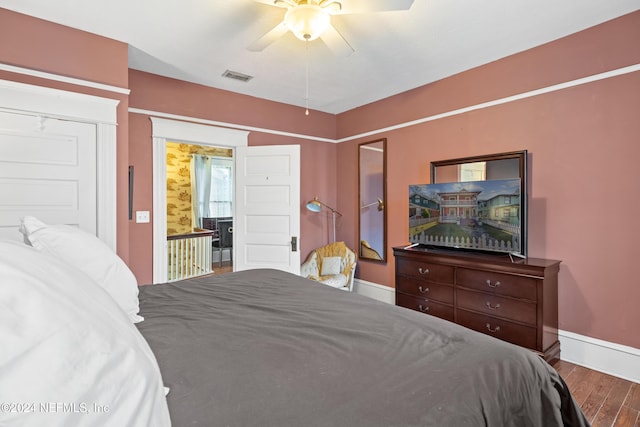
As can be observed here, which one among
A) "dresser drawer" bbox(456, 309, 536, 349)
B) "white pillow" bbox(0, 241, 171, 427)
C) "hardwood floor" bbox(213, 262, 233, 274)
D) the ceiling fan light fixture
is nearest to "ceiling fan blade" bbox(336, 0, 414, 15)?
the ceiling fan light fixture

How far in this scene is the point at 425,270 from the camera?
10.4 feet

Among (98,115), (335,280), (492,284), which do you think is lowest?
(335,280)

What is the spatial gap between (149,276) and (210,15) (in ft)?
8.28

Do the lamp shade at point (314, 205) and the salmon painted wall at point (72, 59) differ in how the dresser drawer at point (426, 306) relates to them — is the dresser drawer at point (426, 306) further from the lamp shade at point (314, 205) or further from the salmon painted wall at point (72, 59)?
the salmon painted wall at point (72, 59)

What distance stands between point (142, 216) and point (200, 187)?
168 inches

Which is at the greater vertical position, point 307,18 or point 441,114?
point 307,18

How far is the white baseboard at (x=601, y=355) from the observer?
7.74ft

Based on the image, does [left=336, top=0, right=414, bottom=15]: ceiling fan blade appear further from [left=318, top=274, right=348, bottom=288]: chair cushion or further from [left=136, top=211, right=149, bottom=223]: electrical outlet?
[left=318, top=274, right=348, bottom=288]: chair cushion

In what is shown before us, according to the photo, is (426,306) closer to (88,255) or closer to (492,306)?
(492,306)

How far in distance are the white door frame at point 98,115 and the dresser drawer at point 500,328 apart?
307 centimetres

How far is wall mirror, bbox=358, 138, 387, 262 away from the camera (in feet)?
13.8

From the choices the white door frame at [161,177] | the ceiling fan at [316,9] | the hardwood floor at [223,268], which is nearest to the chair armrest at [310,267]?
the white door frame at [161,177]

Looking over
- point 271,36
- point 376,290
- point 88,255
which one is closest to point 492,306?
point 376,290

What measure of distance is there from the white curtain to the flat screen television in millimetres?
5394
